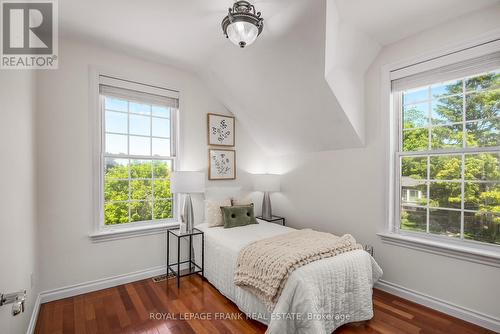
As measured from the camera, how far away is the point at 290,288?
179 centimetres

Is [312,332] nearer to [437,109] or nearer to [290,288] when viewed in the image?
[290,288]

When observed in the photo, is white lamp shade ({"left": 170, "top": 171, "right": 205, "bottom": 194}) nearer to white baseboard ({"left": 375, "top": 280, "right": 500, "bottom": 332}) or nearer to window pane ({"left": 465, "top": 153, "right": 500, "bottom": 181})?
white baseboard ({"left": 375, "top": 280, "right": 500, "bottom": 332})

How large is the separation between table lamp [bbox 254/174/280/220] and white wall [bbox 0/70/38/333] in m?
2.58

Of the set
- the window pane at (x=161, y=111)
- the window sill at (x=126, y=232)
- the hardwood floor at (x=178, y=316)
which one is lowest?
the hardwood floor at (x=178, y=316)

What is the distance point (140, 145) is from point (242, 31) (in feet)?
6.25

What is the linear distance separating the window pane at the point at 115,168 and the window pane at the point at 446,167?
3344 millimetres

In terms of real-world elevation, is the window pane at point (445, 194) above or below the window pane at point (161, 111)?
below

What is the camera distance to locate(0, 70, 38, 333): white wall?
53.3 inches

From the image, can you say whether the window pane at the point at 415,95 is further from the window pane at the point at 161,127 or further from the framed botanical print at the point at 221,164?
the window pane at the point at 161,127

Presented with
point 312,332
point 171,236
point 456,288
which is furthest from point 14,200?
point 456,288

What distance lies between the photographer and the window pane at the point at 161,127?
3.19 meters

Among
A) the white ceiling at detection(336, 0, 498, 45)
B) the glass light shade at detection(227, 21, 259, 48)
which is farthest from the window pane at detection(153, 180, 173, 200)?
the white ceiling at detection(336, 0, 498, 45)

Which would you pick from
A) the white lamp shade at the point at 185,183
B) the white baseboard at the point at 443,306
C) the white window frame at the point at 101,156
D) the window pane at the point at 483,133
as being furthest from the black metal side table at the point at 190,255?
the window pane at the point at 483,133

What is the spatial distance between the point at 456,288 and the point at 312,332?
1507 millimetres
